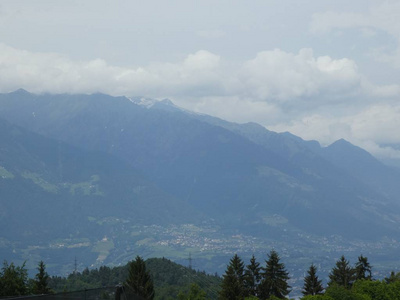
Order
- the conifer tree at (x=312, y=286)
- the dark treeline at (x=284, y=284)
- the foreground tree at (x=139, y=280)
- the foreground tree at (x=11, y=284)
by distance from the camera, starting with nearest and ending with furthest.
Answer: the dark treeline at (x=284, y=284) → the foreground tree at (x=11, y=284) → the foreground tree at (x=139, y=280) → the conifer tree at (x=312, y=286)

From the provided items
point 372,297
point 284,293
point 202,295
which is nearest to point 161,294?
point 202,295

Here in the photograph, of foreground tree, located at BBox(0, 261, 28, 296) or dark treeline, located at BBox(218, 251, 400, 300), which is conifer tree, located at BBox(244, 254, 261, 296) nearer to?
dark treeline, located at BBox(218, 251, 400, 300)

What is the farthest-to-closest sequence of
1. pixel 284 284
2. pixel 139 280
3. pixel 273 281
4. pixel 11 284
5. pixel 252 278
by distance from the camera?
1. pixel 252 278
2. pixel 273 281
3. pixel 284 284
4. pixel 139 280
5. pixel 11 284

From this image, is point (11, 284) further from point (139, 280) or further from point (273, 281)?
point (273, 281)

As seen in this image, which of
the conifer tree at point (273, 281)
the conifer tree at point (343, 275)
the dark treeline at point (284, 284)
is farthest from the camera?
the conifer tree at point (343, 275)

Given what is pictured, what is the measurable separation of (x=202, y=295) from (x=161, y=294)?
74.7 m

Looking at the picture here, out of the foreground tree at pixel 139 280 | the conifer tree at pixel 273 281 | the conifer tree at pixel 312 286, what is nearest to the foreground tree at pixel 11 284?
the foreground tree at pixel 139 280

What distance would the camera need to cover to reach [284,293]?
102 m

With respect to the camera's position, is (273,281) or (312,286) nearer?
(273,281)

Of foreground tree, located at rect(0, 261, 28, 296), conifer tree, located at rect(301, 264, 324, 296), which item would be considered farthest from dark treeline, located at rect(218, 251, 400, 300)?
foreground tree, located at rect(0, 261, 28, 296)

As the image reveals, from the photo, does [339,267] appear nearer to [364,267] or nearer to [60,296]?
[364,267]

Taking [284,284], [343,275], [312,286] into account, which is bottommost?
[312,286]

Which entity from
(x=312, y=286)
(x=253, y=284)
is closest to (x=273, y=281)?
(x=253, y=284)

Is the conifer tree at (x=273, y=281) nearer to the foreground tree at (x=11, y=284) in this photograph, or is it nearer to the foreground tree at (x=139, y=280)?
the foreground tree at (x=139, y=280)
